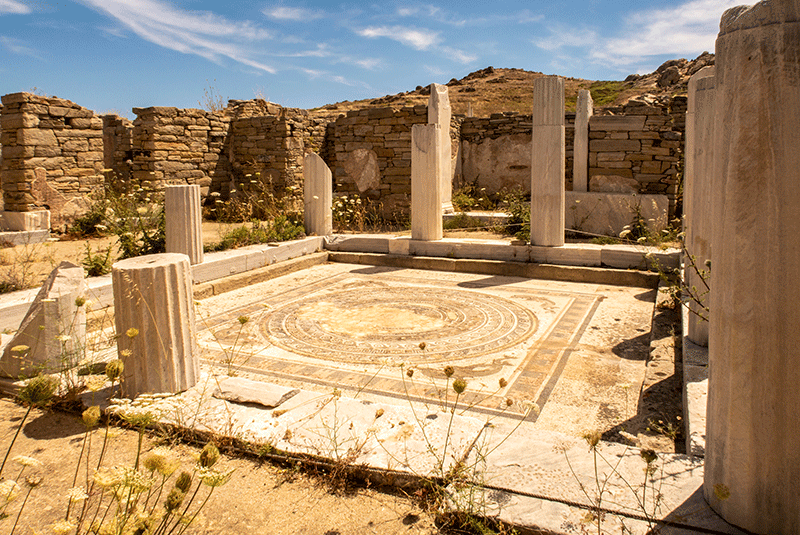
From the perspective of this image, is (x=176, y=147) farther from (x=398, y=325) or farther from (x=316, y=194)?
(x=398, y=325)

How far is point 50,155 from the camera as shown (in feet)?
33.4

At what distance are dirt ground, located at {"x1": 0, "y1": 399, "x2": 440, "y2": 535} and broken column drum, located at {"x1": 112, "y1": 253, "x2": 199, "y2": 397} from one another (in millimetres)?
433

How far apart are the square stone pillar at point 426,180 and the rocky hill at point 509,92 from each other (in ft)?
58.5

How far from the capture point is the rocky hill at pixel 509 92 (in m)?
27.5

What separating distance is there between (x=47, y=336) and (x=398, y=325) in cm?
297

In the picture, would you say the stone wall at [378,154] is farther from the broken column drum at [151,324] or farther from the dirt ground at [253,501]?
the dirt ground at [253,501]

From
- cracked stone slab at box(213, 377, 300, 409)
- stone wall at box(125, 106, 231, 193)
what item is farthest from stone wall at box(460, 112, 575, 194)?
cracked stone slab at box(213, 377, 300, 409)

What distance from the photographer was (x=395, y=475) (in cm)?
254

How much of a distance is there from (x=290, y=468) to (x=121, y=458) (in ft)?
2.92

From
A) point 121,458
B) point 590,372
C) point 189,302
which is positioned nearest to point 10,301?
point 189,302

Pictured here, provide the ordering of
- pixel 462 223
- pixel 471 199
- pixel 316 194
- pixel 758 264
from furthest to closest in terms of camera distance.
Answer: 1. pixel 471 199
2. pixel 462 223
3. pixel 316 194
4. pixel 758 264

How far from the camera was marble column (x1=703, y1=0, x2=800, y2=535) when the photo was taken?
171 centimetres

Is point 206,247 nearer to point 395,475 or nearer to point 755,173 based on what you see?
point 395,475

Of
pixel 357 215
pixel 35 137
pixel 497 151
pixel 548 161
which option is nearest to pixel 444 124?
pixel 497 151
